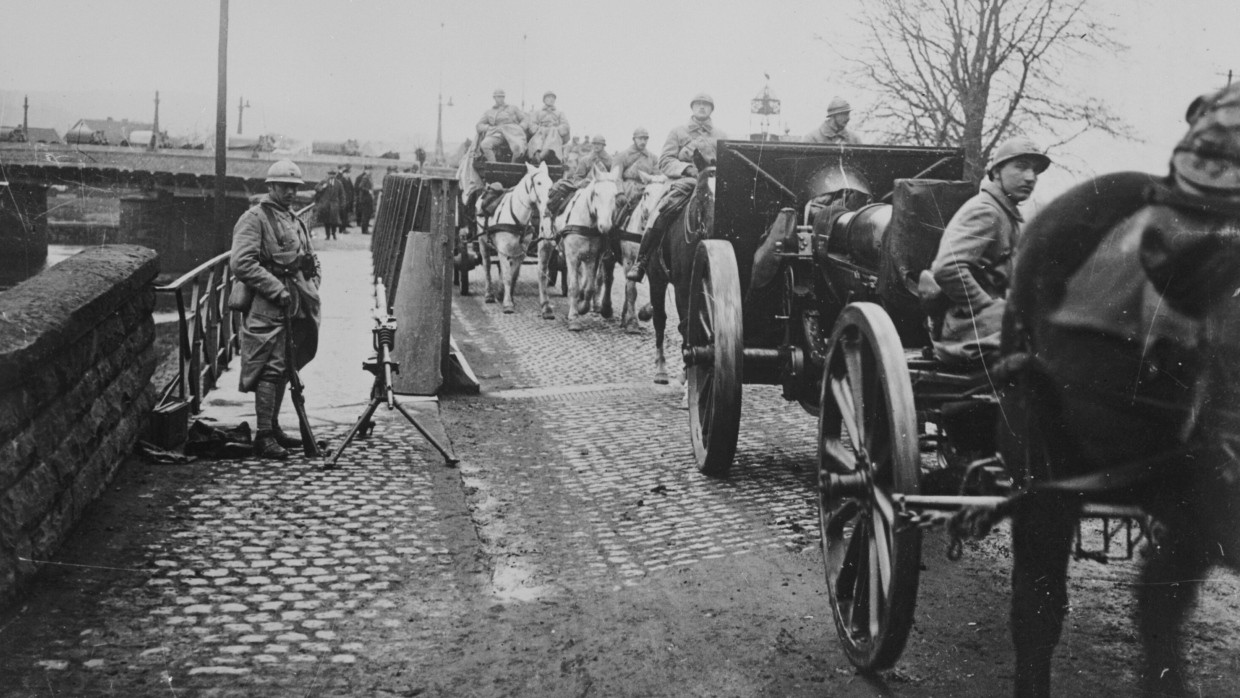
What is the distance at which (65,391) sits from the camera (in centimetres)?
546

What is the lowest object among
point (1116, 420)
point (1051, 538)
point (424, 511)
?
point (424, 511)

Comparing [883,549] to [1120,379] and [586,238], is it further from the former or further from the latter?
[586,238]

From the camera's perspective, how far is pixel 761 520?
6367 mm

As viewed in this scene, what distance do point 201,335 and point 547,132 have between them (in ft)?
47.0

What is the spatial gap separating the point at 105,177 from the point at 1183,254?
28.7 m

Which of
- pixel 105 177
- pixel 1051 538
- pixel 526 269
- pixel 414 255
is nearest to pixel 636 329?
pixel 414 255

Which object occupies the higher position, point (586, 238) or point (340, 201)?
point (340, 201)

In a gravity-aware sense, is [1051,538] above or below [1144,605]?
above

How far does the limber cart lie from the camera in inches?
142

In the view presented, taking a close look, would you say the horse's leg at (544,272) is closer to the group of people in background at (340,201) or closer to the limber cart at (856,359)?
the limber cart at (856,359)

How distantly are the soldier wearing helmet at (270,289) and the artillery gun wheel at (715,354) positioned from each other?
249 cm

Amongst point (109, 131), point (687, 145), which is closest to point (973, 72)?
point (687, 145)

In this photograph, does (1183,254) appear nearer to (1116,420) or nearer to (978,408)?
(1116,420)

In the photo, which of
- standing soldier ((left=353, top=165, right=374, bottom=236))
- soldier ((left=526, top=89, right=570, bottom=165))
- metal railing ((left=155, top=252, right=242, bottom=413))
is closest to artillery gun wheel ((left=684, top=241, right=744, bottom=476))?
metal railing ((left=155, top=252, right=242, bottom=413))
